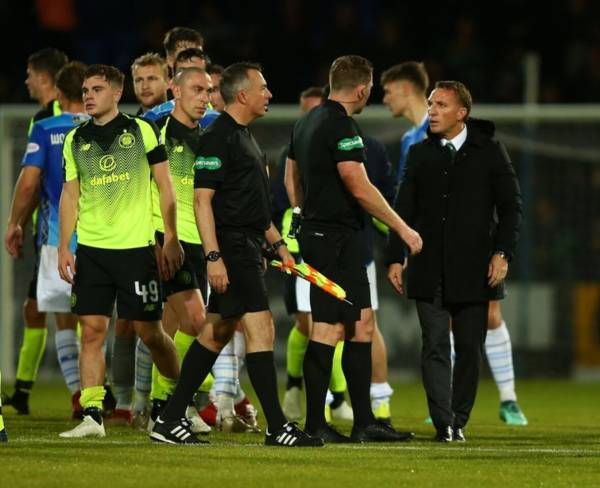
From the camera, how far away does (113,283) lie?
9.19 meters

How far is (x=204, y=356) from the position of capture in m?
8.67

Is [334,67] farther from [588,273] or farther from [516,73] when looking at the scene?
[516,73]

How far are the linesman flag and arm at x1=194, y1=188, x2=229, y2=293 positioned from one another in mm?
394

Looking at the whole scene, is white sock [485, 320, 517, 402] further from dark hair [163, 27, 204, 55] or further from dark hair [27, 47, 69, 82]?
dark hair [27, 47, 69, 82]

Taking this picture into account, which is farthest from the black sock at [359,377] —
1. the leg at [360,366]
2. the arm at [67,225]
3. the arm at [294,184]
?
the arm at [67,225]

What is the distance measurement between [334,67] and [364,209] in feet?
2.82

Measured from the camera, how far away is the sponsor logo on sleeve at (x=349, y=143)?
9.11 metres

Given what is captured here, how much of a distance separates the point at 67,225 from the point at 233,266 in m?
1.13

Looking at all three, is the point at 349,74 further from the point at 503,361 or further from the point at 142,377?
the point at 503,361

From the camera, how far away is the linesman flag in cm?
877

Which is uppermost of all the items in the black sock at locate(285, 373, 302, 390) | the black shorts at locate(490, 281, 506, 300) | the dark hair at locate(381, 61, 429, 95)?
the dark hair at locate(381, 61, 429, 95)

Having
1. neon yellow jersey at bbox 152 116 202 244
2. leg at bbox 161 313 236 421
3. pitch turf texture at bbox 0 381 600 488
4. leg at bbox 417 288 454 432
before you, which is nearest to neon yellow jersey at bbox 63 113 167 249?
neon yellow jersey at bbox 152 116 202 244

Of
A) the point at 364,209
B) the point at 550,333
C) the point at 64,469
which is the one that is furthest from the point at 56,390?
the point at 64,469

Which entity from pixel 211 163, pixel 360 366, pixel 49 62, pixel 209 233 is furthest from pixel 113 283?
Answer: pixel 49 62
